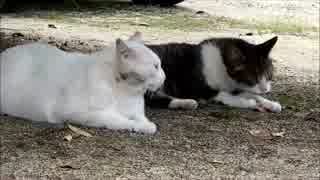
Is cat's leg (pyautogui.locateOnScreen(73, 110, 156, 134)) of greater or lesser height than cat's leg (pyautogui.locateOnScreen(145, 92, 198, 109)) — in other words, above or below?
above

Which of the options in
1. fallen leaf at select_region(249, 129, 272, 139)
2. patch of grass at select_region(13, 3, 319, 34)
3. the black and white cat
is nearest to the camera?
fallen leaf at select_region(249, 129, 272, 139)

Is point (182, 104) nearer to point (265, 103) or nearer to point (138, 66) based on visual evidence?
point (265, 103)

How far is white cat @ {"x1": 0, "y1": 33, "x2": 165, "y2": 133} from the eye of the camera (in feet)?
12.9

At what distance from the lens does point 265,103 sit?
503 centimetres

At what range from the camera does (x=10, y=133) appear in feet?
13.1

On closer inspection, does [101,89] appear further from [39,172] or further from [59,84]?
[39,172]

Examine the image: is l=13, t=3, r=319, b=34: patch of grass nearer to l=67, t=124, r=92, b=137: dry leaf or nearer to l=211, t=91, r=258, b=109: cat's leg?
l=211, t=91, r=258, b=109: cat's leg

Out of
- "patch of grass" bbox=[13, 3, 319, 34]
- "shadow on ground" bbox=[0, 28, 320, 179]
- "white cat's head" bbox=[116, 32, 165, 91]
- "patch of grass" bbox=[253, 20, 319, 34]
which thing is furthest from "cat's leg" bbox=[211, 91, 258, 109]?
"patch of grass" bbox=[253, 20, 319, 34]

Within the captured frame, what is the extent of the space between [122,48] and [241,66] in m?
1.37

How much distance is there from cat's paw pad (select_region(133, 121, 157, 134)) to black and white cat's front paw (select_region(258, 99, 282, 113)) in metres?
1.19

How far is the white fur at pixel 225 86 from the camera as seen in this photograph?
502cm

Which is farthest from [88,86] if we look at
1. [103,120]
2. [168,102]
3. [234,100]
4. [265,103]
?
[265,103]

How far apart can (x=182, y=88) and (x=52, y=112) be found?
1267 mm

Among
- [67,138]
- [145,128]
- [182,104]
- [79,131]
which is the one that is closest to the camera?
[67,138]
